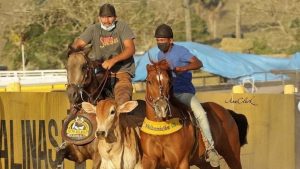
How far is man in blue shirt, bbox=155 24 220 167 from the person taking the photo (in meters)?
9.34

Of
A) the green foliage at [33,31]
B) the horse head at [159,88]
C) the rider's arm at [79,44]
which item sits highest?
the green foliage at [33,31]

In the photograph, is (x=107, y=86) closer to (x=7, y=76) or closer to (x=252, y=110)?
(x=252, y=110)

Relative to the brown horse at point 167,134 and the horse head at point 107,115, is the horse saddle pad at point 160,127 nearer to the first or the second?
the brown horse at point 167,134

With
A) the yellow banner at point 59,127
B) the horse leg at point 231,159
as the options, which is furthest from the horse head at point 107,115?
the yellow banner at point 59,127

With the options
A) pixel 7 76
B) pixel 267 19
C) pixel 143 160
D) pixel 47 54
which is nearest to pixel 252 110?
pixel 143 160

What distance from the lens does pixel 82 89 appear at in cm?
930

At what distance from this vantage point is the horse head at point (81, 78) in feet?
30.0

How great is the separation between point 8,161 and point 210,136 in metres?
3.80

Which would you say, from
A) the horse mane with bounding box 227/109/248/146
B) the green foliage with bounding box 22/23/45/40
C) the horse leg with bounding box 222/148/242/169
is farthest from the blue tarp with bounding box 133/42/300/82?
the horse leg with bounding box 222/148/242/169

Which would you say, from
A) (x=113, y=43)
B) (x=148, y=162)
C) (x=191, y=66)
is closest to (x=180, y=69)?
(x=191, y=66)

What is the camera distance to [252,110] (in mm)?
12266

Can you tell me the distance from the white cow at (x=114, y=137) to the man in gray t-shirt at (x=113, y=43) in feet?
5.18

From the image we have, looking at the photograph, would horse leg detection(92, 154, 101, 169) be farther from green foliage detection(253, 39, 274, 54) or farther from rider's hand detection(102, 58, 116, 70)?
green foliage detection(253, 39, 274, 54)

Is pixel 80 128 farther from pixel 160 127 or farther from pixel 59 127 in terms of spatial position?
pixel 59 127
